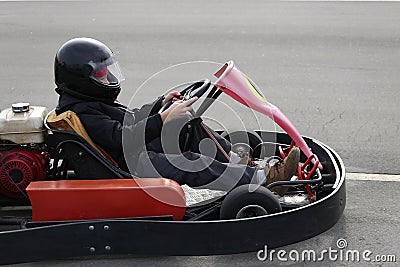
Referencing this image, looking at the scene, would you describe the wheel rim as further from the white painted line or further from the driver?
the white painted line

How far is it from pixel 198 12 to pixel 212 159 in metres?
7.40

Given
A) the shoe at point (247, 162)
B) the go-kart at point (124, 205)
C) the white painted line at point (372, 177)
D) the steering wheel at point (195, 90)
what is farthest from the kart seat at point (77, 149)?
the white painted line at point (372, 177)

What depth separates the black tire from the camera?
4620 millimetres

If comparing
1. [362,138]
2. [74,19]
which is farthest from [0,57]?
[362,138]

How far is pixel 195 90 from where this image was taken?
16.9 feet

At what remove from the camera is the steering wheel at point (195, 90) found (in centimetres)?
501

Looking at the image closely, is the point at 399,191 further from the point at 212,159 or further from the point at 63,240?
the point at 63,240

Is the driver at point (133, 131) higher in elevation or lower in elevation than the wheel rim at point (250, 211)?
higher

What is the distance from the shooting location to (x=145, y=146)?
500 centimetres

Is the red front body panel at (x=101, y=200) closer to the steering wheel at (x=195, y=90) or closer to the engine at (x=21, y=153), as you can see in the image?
the engine at (x=21, y=153)

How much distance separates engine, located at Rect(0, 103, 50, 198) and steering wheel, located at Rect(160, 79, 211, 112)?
80 cm

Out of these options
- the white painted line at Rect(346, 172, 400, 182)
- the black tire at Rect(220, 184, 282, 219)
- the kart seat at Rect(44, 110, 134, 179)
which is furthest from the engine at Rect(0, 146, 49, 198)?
the white painted line at Rect(346, 172, 400, 182)

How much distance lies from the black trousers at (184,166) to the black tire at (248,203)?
0.63ft

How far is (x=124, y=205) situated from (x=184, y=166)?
501 millimetres
